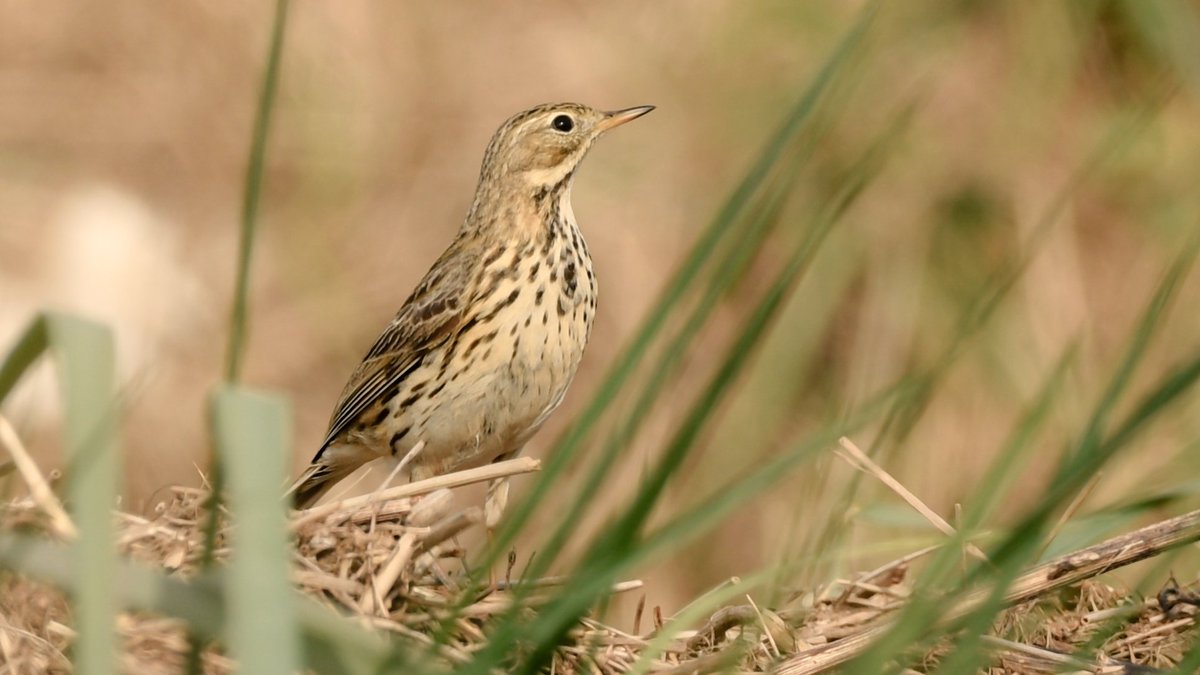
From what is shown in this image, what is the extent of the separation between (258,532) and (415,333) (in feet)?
12.7

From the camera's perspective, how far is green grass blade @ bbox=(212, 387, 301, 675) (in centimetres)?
221

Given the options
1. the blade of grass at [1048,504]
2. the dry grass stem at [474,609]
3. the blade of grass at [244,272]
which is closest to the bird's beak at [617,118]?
the dry grass stem at [474,609]

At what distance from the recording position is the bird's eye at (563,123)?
6.40 meters

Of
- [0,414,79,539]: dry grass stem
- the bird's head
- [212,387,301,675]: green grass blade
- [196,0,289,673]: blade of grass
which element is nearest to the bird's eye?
the bird's head

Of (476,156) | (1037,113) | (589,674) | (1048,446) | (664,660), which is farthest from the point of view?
(476,156)

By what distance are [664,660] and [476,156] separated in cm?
751

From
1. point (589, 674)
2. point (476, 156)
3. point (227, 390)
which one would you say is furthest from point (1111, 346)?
point (227, 390)

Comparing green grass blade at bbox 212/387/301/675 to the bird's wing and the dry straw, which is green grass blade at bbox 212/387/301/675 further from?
the bird's wing

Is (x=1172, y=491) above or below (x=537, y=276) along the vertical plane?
below

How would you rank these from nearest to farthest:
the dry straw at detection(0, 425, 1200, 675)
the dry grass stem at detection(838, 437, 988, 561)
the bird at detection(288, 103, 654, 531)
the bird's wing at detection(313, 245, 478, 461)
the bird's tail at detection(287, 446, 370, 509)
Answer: the dry straw at detection(0, 425, 1200, 675) → the dry grass stem at detection(838, 437, 988, 561) → the bird at detection(288, 103, 654, 531) → the bird's wing at detection(313, 245, 478, 461) → the bird's tail at detection(287, 446, 370, 509)

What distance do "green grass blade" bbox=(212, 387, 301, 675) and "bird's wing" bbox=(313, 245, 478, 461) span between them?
351 cm

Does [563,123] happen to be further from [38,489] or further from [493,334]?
[38,489]

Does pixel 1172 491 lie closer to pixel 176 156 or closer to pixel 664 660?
pixel 664 660

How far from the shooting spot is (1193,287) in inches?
379
